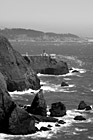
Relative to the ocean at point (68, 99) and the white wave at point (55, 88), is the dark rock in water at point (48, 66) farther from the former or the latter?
the white wave at point (55, 88)

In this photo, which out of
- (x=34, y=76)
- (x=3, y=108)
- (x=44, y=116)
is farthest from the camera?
(x=34, y=76)

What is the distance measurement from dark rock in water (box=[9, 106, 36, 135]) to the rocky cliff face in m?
29.7

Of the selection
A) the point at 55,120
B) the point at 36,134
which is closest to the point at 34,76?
the point at 55,120

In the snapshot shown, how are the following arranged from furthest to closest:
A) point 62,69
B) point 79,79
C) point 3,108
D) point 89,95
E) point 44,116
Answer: point 62,69 → point 79,79 → point 89,95 → point 44,116 → point 3,108

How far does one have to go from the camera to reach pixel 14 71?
8631 cm

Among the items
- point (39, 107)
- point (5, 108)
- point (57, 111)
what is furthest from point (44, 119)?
point (5, 108)

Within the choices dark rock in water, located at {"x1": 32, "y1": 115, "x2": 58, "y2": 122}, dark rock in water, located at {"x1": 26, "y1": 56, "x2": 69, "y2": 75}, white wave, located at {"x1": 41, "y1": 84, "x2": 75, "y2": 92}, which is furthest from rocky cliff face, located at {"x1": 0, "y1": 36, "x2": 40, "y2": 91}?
dark rock in water, located at {"x1": 32, "y1": 115, "x2": 58, "y2": 122}

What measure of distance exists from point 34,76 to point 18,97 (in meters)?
14.9

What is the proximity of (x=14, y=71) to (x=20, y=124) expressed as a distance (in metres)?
34.7

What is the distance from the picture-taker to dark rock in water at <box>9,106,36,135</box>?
52469mm

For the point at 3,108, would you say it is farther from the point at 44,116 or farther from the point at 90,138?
the point at 90,138

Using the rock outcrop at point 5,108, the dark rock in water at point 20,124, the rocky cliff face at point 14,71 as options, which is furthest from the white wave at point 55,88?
the dark rock in water at point 20,124

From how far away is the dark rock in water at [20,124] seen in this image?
52469 millimetres

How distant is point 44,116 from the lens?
196 feet
